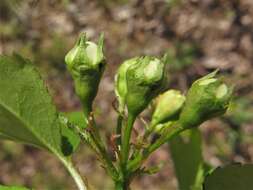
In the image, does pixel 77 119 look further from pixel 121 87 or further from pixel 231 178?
pixel 231 178

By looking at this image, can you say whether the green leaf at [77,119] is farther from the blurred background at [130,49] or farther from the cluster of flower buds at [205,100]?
the blurred background at [130,49]

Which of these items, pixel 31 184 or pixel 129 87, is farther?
pixel 31 184

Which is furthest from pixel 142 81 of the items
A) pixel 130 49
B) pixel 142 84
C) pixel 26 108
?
pixel 130 49

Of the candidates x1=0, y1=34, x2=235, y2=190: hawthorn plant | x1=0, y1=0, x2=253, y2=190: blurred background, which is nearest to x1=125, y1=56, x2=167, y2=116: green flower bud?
x1=0, y1=34, x2=235, y2=190: hawthorn plant

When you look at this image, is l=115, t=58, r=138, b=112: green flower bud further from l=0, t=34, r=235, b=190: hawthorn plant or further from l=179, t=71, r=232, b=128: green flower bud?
l=179, t=71, r=232, b=128: green flower bud

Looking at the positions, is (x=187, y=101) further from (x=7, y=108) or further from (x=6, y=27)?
(x=6, y=27)

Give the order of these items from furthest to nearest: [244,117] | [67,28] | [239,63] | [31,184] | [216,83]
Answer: [67,28], [239,63], [31,184], [244,117], [216,83]

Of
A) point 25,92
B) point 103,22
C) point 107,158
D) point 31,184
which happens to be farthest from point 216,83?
point 103,22
